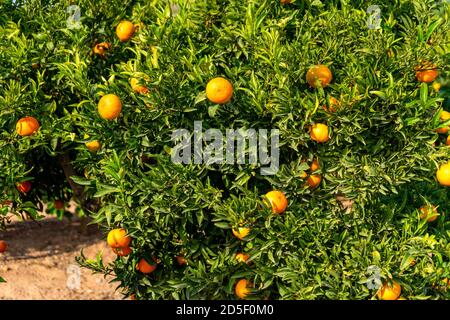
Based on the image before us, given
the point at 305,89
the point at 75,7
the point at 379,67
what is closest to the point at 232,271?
Answer: the point at 305,89

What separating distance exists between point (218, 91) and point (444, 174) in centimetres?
128

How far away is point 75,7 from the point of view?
409 cm

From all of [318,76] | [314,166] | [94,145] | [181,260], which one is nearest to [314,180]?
[314,166]

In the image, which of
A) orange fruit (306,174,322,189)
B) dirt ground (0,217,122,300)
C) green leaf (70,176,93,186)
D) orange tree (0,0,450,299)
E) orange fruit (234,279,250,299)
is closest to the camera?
orange tree (0,0,450,299)

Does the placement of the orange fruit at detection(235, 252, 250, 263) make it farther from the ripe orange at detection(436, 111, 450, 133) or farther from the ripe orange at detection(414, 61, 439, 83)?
the ripe orange at detection(414, 61, 439, 83)

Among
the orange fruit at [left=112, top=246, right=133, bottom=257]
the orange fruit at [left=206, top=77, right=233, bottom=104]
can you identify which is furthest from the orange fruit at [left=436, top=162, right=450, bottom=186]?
the orange fruit at [left=112, top=246, right=133, bottom=257]

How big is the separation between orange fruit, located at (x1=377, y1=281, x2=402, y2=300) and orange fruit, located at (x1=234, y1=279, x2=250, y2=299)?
29.7 inches

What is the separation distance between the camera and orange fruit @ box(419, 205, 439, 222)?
3514 millimetres

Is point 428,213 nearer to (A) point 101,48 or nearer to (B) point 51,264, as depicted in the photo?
(A) point 101,48

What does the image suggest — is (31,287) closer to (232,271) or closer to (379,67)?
(232,271)

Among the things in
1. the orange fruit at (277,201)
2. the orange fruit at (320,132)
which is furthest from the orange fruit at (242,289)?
the orange fruit at (320,132)

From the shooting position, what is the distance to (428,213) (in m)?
3.56
